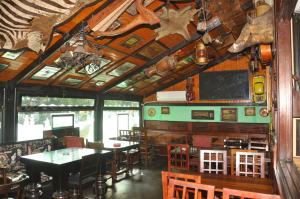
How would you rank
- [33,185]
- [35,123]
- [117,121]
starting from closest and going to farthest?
[33,185] → [35,123] → [117,121]

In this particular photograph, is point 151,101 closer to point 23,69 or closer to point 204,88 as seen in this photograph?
point 204,88

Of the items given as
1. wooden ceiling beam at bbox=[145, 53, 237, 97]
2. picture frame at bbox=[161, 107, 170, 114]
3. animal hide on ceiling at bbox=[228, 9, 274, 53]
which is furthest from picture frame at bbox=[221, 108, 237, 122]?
animal hide on ceiling at bbox=[228, 9, 274, 53]

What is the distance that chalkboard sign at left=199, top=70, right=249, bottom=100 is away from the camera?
9.13 m

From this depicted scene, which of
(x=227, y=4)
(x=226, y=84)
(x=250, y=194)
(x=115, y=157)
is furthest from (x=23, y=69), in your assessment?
(x=226, y=84)

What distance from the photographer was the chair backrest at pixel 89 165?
14.4 ft

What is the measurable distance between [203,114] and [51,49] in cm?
676

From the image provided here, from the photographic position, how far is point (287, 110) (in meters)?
2.46

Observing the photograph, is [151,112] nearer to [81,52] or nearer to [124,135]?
[124,135]

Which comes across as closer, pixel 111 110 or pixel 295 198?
pixel 295 198

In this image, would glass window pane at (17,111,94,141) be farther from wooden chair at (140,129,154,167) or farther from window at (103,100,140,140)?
wooden chair at (140,129,154,167)

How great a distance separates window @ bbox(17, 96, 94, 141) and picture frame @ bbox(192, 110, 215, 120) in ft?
13.9

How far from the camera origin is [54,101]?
6750 mm

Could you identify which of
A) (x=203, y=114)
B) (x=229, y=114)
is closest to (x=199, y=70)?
(x=203, y=114)

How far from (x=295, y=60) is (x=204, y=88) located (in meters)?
7.21
